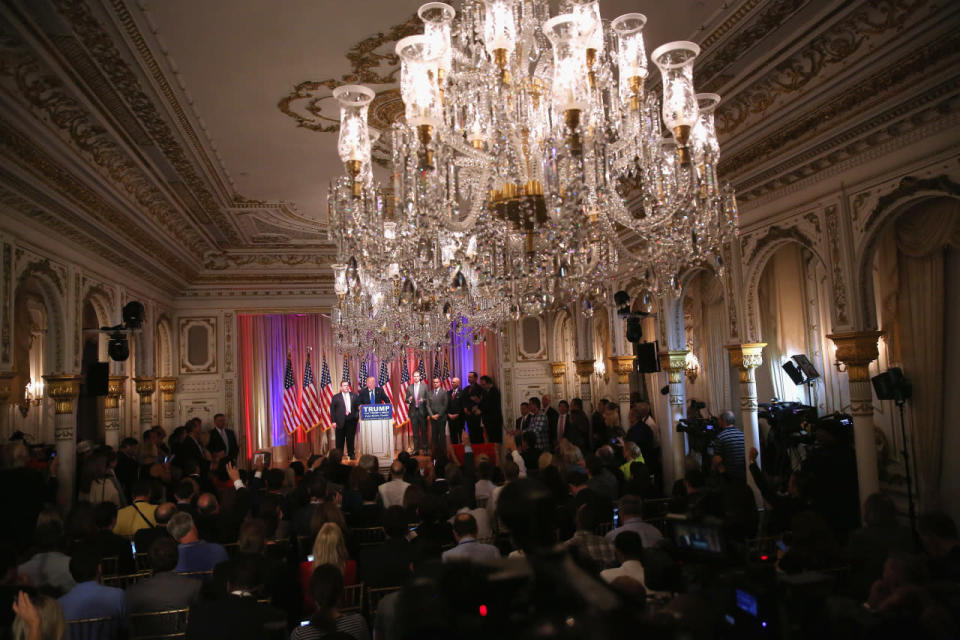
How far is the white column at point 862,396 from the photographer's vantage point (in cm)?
654

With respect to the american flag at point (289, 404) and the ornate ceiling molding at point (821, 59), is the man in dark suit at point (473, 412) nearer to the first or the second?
the american flag at point (289, 404)

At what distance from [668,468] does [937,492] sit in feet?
13.1

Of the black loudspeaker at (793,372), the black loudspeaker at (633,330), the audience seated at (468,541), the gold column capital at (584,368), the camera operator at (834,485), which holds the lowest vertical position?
the camera operator at (834,485)

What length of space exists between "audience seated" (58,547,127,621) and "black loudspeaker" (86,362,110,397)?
6.21 metres

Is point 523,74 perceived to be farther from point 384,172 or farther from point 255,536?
point 384,172

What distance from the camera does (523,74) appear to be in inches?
175

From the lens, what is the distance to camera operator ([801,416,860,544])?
21.2 feet

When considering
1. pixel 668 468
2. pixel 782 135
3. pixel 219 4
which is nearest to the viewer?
pixel 219 4

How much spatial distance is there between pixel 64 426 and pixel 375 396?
7266mm

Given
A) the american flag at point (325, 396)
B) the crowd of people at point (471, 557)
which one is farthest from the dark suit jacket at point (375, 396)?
the crowd of people at point (471, 557)

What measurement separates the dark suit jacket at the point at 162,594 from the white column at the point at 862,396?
20.2 ft

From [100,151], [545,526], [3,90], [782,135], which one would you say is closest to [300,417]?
[100,151]

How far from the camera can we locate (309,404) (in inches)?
593

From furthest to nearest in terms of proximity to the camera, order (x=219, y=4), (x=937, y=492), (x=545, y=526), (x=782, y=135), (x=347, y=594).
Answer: (x=937, y=492) < (x=782, y=135) < (x=219, y=4) < (x=347, y=594) < (x=545, y=526)
